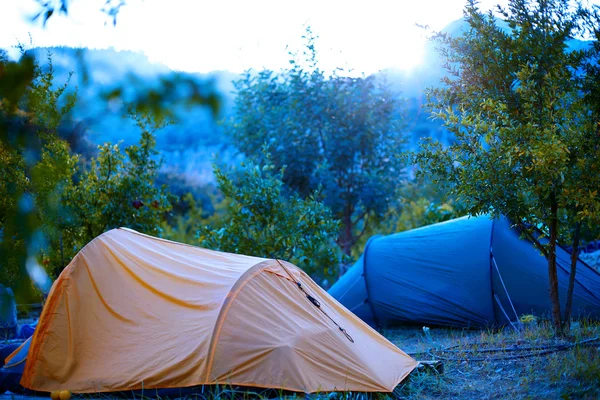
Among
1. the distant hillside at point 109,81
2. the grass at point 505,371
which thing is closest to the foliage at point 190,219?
the grass at point 505,371

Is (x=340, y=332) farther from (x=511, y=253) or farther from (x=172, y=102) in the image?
(x=511, y=253)

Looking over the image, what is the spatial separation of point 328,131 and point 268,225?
398 centimetres

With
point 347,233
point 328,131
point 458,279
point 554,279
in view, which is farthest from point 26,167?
point 347,233

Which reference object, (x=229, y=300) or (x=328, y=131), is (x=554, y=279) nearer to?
(x=229, y=300)

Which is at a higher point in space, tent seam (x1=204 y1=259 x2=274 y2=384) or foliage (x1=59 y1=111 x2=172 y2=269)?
foliage (x1=59 y1=111 x2=172 y2=269)

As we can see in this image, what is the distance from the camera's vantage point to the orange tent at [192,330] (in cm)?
485

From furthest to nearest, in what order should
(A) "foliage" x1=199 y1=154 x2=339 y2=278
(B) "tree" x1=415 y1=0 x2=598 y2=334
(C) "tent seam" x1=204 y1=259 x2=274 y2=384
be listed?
(A) "foliage" x1=199 y1=154 x2=339 y2=278 → (B) "tree" x1=415 y1=0 x2=598 y2=334 → (C) "tent seam" x1=204 y1=259 x2=274 y2=384

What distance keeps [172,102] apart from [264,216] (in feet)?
26.5

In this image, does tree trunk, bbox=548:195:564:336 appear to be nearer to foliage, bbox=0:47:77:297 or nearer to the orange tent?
the orange tent

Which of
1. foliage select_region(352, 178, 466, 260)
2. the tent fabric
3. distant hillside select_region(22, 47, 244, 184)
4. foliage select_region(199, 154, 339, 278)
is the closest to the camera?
distant hillside select_region(22, 47, 244, 184)

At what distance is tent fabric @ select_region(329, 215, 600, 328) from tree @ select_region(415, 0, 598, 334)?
184 cm

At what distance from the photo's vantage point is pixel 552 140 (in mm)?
5406

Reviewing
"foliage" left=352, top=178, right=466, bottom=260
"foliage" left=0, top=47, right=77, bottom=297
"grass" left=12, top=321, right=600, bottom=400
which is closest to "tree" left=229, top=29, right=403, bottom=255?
"foliage" left=352, top=178, right=466, bottom=260

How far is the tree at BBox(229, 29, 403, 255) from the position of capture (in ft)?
43.6
